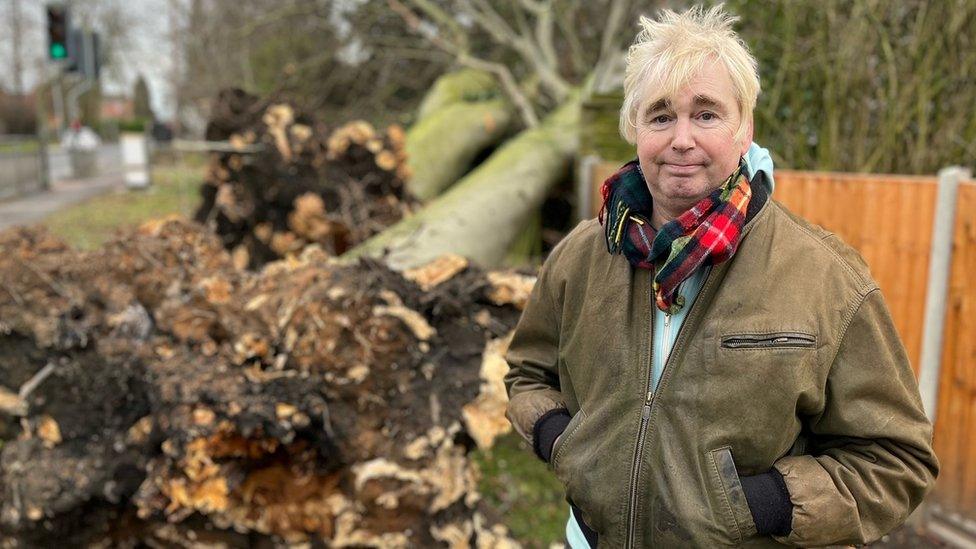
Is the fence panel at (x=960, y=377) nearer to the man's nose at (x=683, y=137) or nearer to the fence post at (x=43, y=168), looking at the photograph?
the man's nose at (x=683, y=137)

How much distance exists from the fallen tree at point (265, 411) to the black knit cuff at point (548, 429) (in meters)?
1.68

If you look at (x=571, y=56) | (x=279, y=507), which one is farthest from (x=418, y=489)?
(x=571, y=56)

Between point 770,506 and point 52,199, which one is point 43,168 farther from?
point 770,506

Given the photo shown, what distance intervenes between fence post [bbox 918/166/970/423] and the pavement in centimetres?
977

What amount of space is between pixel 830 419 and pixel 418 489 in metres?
2.23

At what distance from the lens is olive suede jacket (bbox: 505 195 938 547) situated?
1.49 meters

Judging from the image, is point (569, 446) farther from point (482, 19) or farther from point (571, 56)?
point (571, 56)

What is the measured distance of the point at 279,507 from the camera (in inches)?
139

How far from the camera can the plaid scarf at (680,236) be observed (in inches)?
59.4

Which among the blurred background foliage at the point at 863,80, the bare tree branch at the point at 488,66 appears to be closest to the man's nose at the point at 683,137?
the blurred background foliage at the point at 863,80

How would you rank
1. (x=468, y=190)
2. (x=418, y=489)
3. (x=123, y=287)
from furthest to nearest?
1. (x=468, y=190)
2. (x=123, y=287)
3. (x=418, y=489)

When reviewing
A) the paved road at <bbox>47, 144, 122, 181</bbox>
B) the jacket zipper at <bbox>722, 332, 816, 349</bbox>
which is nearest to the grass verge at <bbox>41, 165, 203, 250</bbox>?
the paved road at <bbox>47, 144, 122, 181</bbox>

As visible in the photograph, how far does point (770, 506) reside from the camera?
1.51 metres

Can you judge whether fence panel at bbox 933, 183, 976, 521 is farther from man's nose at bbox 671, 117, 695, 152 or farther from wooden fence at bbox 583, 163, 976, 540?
man's nose at bbox 671, 117, 695, 152
